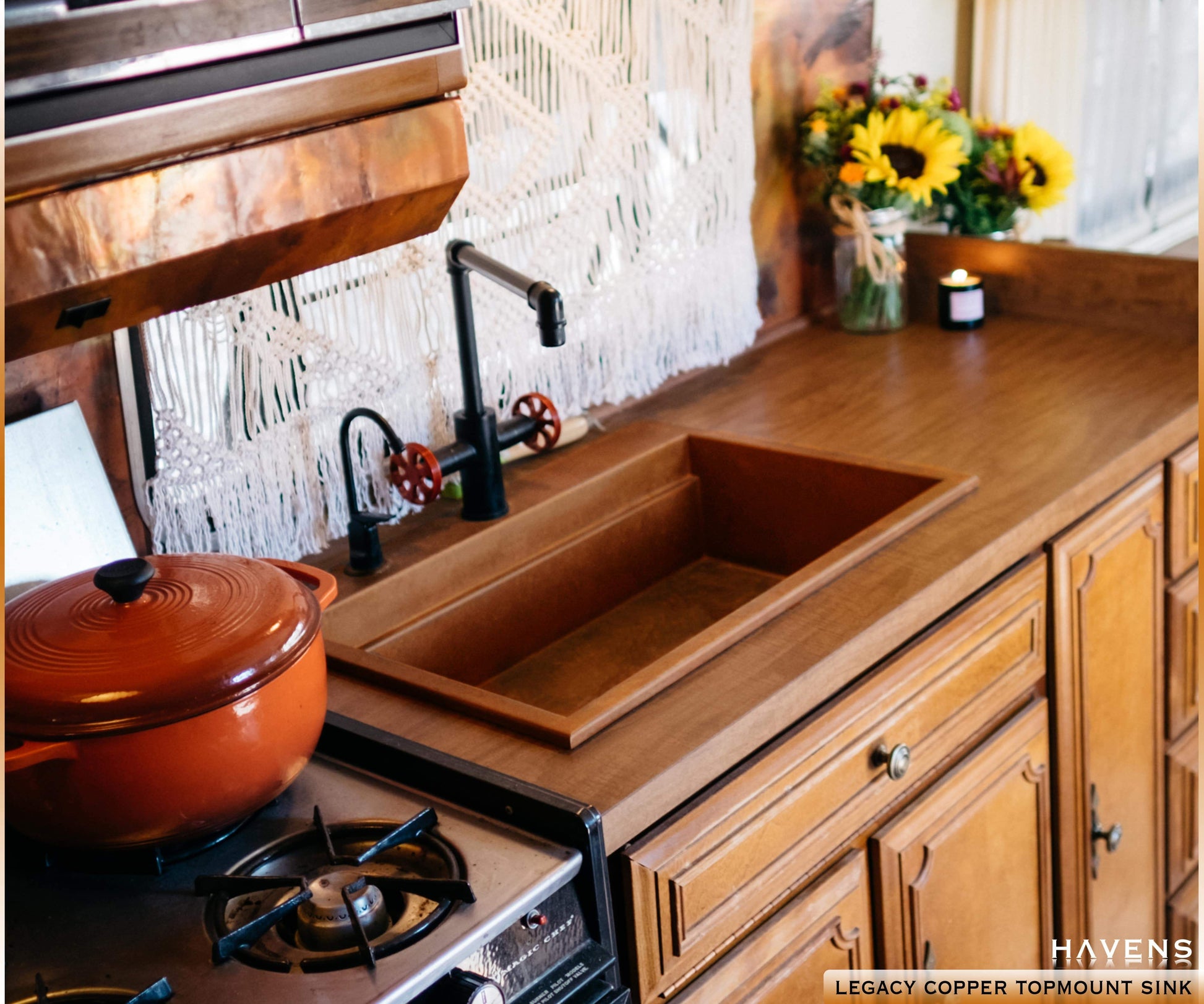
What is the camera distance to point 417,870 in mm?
1032

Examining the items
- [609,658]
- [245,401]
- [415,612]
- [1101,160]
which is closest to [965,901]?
[609,658]

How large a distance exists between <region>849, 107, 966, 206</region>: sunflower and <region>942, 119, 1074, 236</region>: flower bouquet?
176 mm

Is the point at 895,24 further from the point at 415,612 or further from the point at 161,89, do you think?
the point at 161,89

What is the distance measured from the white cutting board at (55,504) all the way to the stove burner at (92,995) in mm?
412

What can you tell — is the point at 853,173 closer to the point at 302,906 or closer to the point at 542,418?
the point at 542,418

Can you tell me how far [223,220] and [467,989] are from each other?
575mm

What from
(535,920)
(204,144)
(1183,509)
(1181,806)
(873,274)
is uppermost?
(204,144)

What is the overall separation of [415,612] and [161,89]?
2.38 ft

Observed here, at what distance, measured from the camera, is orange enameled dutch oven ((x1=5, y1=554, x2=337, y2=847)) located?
36.9 inches

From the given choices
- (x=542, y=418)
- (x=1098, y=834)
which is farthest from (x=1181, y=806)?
(x=542, y=418)

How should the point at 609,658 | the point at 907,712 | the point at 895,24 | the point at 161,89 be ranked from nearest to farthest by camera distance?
the point at 161,89 → the point at 907,712 → the point at 609,658 → the point at 895,24

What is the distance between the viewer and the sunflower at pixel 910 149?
206cm

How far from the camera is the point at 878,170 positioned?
207 cm

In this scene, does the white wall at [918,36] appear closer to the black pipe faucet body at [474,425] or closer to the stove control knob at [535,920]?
the black pipe faucet body at [474,425]
